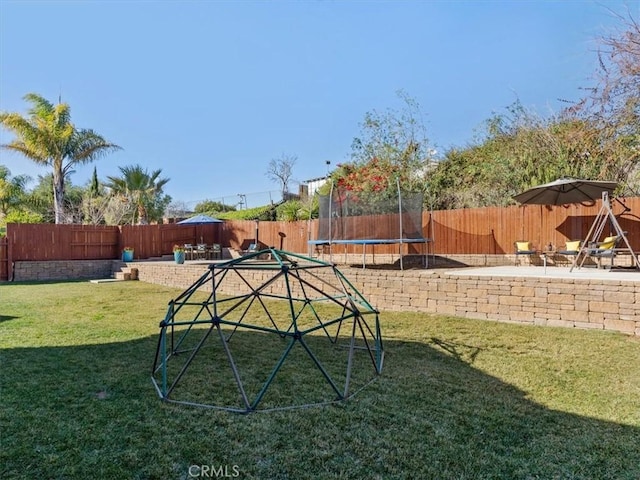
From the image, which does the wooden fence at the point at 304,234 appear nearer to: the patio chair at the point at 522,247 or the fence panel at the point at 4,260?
the fence panel at the point at 4,260

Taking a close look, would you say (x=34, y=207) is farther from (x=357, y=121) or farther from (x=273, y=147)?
(x=357, y=121)

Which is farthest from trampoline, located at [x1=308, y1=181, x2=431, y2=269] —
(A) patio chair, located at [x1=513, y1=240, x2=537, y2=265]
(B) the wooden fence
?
(A) patio chair, located at [x1=513, y1=240, x2=537, y2=265]

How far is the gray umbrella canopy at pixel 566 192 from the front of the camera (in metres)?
7.90

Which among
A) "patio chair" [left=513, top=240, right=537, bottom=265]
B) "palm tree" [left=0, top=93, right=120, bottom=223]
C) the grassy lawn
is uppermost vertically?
"palm tree" [left=0, top=93, right=120, bottom=223]

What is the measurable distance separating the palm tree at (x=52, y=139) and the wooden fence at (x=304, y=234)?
354 centimetres

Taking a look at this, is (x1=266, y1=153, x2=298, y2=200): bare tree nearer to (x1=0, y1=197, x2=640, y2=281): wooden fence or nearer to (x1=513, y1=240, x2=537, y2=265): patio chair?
(x1=0, y1=197, x2=640, y2=281): wooden fence

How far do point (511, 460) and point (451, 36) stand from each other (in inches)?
477

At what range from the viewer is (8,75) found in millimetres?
7570

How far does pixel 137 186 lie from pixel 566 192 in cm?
2040

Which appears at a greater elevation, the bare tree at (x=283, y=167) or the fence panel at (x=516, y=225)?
the bare tree at (x=283, y=167)

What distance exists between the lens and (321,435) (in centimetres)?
246

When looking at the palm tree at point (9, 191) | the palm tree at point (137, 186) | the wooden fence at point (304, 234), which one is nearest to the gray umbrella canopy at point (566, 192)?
the wooden fence at point (304, 234)

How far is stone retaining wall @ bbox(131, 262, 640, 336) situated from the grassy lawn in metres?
0.67

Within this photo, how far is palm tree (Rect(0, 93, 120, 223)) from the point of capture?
54.4ft
